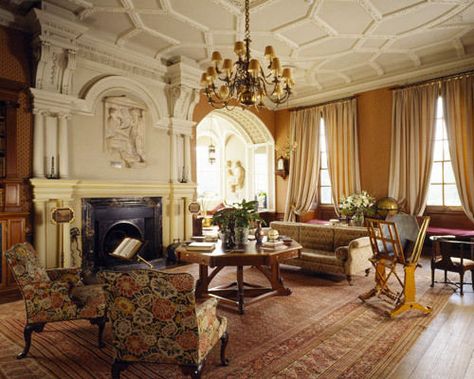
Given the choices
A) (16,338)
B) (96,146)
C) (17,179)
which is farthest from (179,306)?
(96,146)

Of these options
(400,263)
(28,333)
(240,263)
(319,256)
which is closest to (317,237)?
(319,256)

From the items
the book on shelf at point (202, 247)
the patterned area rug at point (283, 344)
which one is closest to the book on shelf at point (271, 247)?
the book on shelf at point (202, 247)

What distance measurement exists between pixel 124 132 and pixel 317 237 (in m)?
3.80

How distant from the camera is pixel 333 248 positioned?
545 centimetres

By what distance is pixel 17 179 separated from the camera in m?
4.50

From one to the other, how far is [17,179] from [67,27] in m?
2.23

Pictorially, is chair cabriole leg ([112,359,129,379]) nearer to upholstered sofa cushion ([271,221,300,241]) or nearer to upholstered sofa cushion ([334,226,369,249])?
upholstered sofa cushion ([334,226,369,249])

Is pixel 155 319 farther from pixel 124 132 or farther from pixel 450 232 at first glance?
pixel 450 232

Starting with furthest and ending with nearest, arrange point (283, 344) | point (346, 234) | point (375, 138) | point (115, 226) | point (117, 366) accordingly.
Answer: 1. point (375, 138)
2. point (115, 226)
3. point (346, 234)
4. point (283, 344)
5. point (117, 366)

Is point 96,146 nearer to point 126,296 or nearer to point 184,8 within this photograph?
point 184,8

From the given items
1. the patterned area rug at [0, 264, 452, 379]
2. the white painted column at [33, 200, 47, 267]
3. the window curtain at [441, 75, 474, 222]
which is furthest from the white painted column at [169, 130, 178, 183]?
the window curtain at [441, 75, 474, 222]

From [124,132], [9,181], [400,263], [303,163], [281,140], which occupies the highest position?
[281,140]

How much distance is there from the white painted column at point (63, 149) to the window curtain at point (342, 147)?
591cm

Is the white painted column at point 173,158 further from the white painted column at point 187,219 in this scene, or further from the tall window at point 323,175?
the tall window at point 323,175
